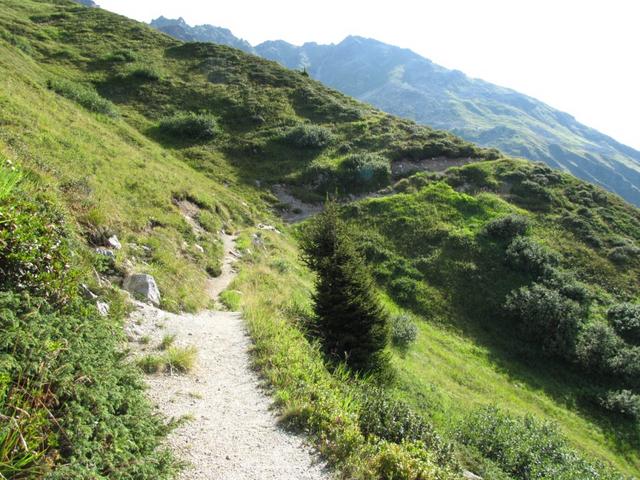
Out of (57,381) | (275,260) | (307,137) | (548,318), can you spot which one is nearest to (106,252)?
(57,381)

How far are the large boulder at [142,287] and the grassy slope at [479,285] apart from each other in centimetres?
930

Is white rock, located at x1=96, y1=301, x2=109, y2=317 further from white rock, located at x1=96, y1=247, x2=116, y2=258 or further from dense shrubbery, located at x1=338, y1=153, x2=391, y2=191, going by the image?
dense shrubbery, located at x1=338, y1=153, x2=391, y2=191

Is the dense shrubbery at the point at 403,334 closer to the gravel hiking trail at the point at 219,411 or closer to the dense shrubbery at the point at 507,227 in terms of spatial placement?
the gravel hiking trail at the point at 219,411

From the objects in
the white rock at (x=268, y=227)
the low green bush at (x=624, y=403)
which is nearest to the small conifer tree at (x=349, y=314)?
the white rock at (x=268, y=227)

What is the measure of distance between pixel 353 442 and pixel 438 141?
4170 centimetres

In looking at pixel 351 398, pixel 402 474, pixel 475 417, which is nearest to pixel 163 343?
pixel 351 398

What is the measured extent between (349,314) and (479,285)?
17.1 m

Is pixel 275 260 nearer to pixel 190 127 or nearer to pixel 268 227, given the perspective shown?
pixel 268 227

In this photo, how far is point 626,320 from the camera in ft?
77.9

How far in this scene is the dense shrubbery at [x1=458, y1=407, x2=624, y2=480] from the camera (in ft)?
36.1

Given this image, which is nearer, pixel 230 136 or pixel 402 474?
pixel 402 474

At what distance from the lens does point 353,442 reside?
673 centimetres

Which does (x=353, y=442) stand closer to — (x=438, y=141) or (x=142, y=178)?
(x=142, y=178)

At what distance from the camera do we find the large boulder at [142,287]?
33.8ft
